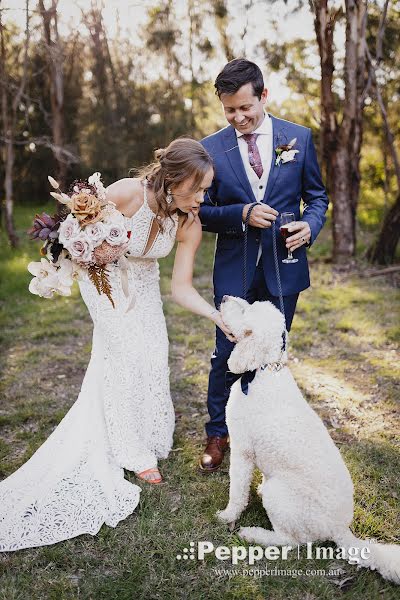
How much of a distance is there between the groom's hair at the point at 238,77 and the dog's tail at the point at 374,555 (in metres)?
2.54

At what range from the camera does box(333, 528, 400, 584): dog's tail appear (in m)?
2.54

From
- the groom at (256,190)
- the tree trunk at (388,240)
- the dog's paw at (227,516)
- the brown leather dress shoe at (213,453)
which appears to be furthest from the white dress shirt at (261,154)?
the tree trunk at (388,240)

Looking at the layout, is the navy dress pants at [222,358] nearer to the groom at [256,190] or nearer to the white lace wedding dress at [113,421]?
the groom at [256,190]

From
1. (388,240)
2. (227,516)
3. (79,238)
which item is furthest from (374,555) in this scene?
(388,240)

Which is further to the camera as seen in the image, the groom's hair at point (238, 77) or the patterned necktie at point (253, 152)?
the patterned necktie at point (253, 152)

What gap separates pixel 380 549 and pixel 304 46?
11.8 metres

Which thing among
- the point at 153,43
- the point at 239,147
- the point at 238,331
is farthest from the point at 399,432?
the point at 153,43

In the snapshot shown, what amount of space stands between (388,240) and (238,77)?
6784 mm

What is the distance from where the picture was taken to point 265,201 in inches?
133

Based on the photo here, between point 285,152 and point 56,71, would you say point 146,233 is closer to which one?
point 285,152

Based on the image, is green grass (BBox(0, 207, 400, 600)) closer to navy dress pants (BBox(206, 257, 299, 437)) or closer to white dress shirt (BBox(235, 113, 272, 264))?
navy dress pants (BBox(206, 257, 299, 437))

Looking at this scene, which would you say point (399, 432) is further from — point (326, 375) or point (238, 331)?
point (238, 331)

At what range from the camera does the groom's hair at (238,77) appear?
3123 mm

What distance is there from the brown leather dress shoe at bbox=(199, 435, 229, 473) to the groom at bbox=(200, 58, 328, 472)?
2.11ft
